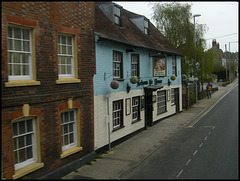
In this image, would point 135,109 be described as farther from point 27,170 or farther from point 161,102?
point 27,170

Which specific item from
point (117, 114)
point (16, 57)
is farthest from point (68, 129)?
point (117, 114)

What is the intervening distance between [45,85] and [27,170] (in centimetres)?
274

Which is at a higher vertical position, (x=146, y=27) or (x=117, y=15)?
(x=146, y=27)

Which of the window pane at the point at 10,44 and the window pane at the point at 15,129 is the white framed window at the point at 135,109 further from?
the window pane at the point at 10,44

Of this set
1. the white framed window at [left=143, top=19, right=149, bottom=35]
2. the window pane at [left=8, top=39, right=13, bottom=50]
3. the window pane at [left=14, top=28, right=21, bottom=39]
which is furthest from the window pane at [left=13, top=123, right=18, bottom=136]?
the white framed window at [left=143, top=19, right=149, bottom=35]

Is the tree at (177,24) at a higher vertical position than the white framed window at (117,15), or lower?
higher

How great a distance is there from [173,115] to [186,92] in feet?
14.8

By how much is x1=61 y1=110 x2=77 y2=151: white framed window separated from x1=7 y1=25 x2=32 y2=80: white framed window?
228 cm

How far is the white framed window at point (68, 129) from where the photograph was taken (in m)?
9.72

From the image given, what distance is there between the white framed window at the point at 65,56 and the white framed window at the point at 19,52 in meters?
1.44

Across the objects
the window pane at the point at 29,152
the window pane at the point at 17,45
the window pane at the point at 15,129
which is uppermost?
the window pane at the point at 17,45

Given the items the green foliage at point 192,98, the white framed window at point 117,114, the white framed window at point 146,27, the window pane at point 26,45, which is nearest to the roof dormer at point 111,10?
the white framed window at point 146,27

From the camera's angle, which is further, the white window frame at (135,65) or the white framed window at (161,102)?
the white framed window at (161,102)

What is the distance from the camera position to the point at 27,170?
25.8ft
